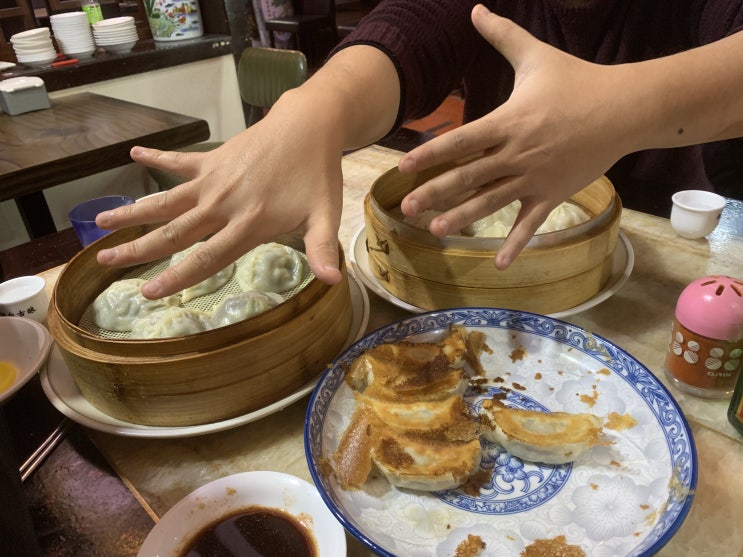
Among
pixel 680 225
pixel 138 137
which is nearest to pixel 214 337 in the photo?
pixel 680 225

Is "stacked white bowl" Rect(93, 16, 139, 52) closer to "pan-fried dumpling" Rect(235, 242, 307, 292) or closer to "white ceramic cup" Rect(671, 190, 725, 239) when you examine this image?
"pan-fried dumpling" Rect(235, 242, 307, 292)

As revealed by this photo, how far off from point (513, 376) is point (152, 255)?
0.70 metres

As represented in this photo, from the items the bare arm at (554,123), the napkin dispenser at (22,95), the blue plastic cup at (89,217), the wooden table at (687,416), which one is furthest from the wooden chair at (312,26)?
the bare arm at (554,123)

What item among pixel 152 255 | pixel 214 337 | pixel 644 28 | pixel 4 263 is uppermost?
pixel 644 28

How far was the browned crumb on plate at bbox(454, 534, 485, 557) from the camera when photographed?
776 millimetres

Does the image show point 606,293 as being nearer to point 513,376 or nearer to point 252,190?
point 513,376

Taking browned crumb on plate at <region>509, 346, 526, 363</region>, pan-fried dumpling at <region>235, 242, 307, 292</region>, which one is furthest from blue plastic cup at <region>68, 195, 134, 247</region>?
A: browned crumb on plate at <region>509, 346, 526, 363</region>

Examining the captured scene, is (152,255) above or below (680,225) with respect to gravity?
above

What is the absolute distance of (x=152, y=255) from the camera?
898 millimetres

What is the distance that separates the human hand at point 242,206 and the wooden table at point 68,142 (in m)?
1.47

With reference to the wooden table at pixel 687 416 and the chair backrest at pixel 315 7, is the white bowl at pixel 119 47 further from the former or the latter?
the chair backrest at pixel 315 7

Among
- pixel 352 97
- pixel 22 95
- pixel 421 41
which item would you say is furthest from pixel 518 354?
pixel 22 95

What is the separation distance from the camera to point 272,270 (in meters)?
1.29

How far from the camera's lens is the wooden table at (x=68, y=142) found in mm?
2164
